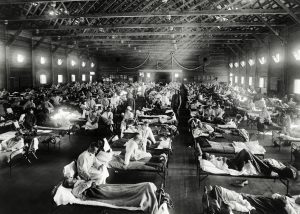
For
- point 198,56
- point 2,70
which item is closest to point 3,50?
point 2,70

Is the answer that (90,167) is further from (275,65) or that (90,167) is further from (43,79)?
(43,79)

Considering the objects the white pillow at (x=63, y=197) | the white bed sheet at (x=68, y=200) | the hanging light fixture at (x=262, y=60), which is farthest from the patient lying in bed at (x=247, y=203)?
the hanging light fixture at (x=262, y=60)

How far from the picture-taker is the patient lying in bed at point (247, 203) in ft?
14.3

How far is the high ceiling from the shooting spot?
13.9 metres

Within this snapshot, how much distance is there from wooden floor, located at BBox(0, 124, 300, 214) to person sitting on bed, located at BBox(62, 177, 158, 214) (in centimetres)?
28

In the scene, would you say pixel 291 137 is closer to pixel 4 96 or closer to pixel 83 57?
pixel 4 96

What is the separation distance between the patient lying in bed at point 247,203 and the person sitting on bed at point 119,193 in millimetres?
939

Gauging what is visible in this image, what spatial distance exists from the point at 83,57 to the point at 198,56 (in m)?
14.0

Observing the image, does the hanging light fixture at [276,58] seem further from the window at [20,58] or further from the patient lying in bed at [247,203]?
the window at [20,58]

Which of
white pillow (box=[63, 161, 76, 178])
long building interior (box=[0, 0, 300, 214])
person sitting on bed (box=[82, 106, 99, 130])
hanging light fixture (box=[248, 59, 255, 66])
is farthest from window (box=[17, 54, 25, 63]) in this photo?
hanging light fixture (box=[248, 59, 255, 66])

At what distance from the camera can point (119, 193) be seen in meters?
4.70

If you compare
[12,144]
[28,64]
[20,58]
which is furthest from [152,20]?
[12,144]

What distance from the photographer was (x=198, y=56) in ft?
110

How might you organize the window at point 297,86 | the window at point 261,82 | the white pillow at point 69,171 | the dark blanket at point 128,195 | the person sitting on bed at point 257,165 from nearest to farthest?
1. the dark blanket at point 128,195
2. the white pillow at point 69,171
3. the person sitting on bed at point 257,165
4. the window at point 297,86
5. the window at point 261,82
